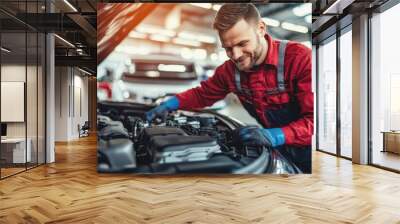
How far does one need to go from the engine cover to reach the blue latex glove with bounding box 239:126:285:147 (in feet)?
1.82

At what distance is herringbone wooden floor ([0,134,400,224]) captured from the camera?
156 inches

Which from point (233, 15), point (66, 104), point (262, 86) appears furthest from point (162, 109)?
point (66, 104)

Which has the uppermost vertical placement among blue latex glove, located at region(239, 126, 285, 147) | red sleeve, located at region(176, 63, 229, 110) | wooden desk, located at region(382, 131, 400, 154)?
red sleeve, located at region(176, 63, 229, 110)

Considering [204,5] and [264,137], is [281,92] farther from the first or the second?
[204,5]

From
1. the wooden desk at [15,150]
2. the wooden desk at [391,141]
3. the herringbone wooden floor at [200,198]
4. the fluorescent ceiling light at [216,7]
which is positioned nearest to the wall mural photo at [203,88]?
the fluorescent ceiling light at [216,7]

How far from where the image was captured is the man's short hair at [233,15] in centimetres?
652

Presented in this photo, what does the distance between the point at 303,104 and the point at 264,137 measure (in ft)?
2.79

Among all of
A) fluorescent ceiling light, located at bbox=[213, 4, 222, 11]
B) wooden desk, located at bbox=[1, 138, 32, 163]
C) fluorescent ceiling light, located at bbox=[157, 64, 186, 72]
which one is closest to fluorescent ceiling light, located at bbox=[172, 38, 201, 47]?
fluorescent ceiling light, located at bbox=[157, 64, 186, 72]

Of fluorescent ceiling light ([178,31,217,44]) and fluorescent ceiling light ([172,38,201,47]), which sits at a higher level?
fluorescent ceiling light ([178,31,217,44])

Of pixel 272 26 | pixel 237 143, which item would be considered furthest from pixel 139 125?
pixel 272 26

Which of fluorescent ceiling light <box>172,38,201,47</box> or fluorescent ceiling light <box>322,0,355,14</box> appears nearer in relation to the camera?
fluorescent ceiling light <box>322,0,355,14</box>

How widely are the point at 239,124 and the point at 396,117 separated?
10.5 feet

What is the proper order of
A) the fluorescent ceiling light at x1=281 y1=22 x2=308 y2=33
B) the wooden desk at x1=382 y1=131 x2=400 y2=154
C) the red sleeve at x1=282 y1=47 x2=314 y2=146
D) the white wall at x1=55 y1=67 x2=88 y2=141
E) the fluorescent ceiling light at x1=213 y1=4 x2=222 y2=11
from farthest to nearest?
the white wall at x1=55 y1=67 x2=88 y2=141
the wooden desk at x1=382 y1=131 x2=400 y2=154
the fluorescent ceiling light at x1=213 y1=4 x2=222 y2=11
the fluorescent ceiling light at x1=281 y1=22 x2=308 y2=33
the red sleeve at x1=282 y1=47 x2=314 y2=146

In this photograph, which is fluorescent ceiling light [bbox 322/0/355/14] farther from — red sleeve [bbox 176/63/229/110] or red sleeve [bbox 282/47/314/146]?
red sleeve [bbox 176/63/229/110]
